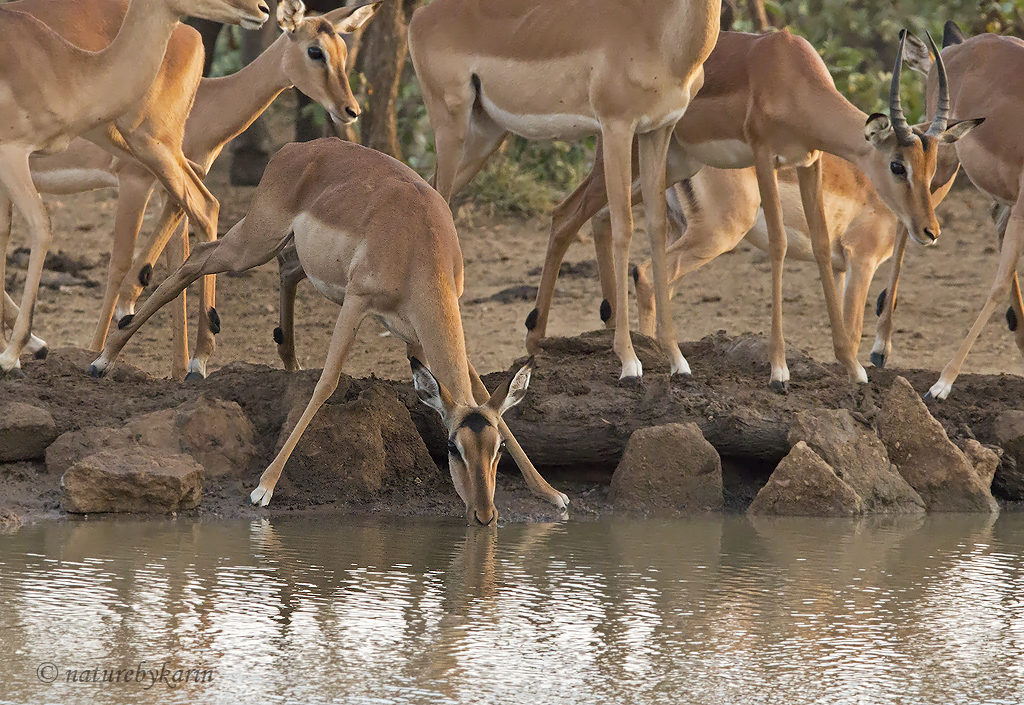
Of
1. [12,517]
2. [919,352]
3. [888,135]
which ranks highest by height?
[888,135]

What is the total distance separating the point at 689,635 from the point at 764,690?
2.07ft

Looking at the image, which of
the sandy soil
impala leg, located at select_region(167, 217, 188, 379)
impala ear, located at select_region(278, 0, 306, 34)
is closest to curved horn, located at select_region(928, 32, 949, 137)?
the sandy soil

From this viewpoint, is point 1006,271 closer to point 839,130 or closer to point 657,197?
point 839,130

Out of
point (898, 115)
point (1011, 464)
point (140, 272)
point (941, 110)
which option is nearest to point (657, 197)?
point (898, 115)

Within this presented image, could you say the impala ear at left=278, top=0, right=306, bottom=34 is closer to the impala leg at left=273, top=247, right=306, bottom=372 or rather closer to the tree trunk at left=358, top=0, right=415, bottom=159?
the impala leg at left=273, top=247, right=306, bottom=372

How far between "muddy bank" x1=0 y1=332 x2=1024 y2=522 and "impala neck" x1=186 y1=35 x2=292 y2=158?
1.86m

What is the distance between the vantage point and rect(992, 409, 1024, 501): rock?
813 cm

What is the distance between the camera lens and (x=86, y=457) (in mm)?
7047

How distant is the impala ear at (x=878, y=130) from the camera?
8.48 metres

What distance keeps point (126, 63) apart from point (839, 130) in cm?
383

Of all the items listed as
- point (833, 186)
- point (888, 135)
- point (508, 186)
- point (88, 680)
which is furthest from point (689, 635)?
point (508, 186)

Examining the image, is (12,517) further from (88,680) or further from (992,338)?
(992,338)

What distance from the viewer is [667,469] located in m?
7.54


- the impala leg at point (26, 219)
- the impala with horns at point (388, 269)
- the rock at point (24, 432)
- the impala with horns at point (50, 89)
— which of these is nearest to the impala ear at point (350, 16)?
the impala with horns at point (50, 89)
